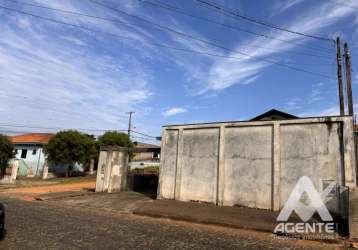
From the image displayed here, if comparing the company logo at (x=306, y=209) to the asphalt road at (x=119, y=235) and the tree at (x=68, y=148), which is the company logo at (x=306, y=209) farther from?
the tree at (x=68, y=148)

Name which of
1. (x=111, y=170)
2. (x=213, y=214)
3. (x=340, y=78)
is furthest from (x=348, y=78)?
(x=111, y=170)

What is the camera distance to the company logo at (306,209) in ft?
35.8

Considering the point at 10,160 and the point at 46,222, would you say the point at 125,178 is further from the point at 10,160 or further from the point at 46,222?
the point at 10,160

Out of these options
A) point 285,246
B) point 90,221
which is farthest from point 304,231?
point 90,221

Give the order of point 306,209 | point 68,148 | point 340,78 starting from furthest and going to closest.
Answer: point 68,148 < point 340,78 < point 306,209

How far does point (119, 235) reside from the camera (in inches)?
378

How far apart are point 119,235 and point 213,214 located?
16.5ft

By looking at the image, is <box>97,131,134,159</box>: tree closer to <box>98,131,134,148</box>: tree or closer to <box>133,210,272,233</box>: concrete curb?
<box>98,131,134,148</box>: tree

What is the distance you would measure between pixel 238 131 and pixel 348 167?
5.32 meters

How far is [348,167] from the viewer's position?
12750 millimetres

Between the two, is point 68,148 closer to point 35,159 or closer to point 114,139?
point 114,139

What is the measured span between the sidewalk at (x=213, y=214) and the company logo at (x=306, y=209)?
0.45 meters

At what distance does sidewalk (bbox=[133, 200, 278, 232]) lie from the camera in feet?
38.4

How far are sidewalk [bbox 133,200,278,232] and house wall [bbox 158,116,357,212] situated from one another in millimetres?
933
